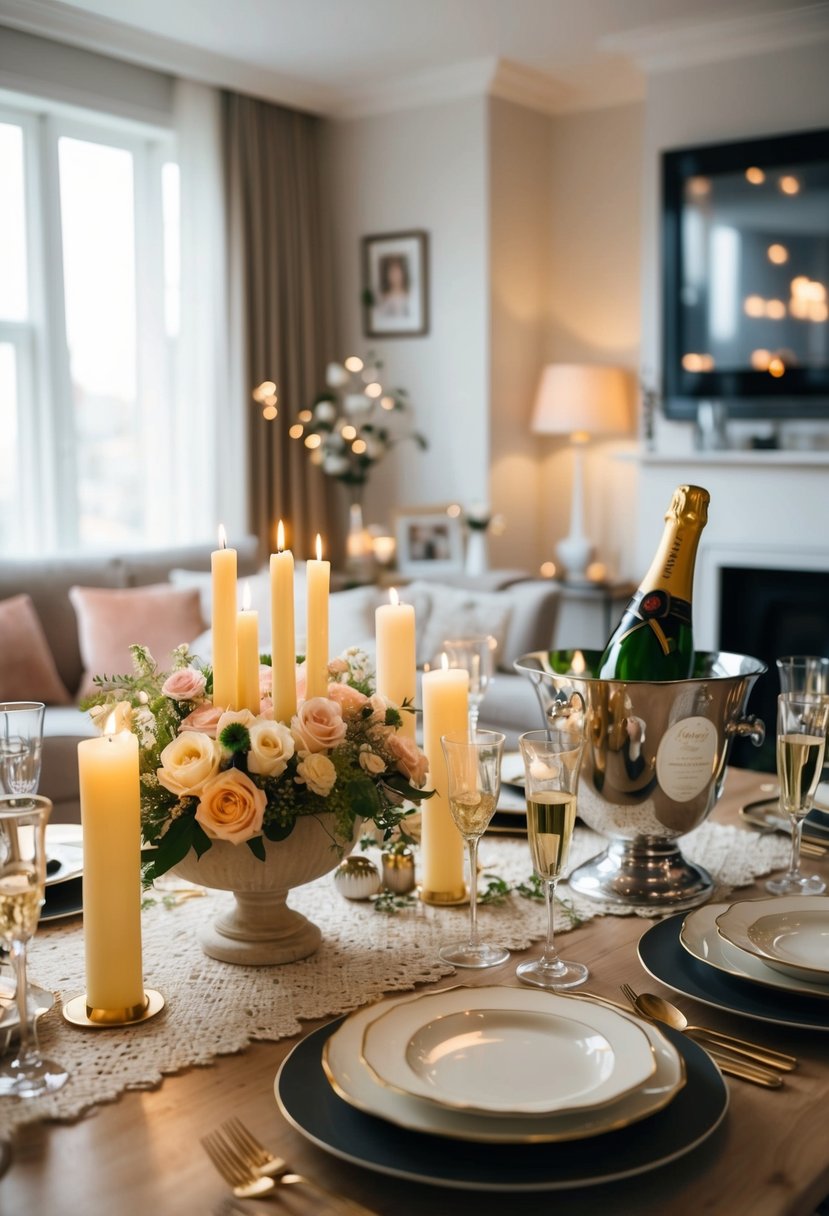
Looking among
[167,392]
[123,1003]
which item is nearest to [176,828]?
[123,1003]

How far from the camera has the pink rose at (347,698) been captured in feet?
3.76

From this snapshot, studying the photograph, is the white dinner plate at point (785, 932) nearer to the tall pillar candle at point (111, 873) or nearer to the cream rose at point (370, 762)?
the cream rose at point (370, 762)

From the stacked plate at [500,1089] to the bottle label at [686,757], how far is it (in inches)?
14.5

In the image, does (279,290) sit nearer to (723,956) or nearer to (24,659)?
(24,659)

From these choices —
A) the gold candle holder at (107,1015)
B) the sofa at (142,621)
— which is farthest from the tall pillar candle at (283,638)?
the sofa at (142,621)

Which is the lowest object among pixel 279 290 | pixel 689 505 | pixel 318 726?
pixel 318 726

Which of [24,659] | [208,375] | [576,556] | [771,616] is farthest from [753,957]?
[208,375]

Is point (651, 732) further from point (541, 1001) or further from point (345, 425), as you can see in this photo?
point (345, 425)

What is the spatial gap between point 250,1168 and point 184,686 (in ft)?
1.51

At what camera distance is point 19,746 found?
1153 mm

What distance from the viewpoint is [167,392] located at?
16.5ft

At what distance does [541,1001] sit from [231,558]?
467 mm

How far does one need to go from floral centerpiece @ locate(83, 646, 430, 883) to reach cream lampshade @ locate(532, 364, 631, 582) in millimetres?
3851

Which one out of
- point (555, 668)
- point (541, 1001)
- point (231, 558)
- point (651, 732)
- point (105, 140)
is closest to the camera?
point (541, 1001)
